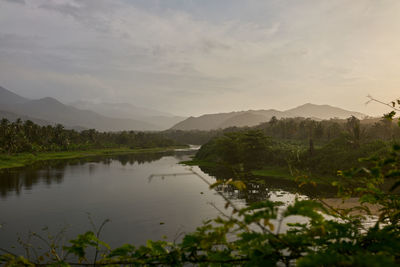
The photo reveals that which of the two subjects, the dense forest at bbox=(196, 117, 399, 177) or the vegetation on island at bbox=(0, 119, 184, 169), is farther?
the vegetation on island at bbox=(0, 119, 184, 169)

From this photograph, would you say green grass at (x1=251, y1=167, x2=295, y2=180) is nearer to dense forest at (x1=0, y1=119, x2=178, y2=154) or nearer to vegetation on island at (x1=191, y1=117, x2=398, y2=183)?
vegetation on island at (x1=191, y1=117, x2=398, y2=183)

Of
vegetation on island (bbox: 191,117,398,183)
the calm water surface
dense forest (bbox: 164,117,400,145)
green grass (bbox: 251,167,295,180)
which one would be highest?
dense forest (bbox: 164,117,400,145)

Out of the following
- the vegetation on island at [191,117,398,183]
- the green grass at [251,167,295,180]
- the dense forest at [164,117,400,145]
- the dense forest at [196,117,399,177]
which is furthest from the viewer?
the dense forest at [164,117,400,145]

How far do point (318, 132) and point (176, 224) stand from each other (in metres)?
64.0

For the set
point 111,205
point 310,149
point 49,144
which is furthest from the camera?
point 49,144

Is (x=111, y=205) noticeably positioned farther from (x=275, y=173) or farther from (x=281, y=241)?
(x=281, y=241)

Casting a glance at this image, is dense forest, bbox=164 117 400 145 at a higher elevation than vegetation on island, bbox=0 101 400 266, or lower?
higher

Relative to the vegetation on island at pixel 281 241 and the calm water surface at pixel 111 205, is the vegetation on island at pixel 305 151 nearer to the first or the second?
the calm water surface at pixel 111 205

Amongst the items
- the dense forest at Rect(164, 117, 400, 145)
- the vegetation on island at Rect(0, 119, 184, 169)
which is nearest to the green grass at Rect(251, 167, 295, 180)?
the dense forest at Rect(164, 117, 400, 145)

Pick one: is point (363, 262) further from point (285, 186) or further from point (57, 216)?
point (285, 186)

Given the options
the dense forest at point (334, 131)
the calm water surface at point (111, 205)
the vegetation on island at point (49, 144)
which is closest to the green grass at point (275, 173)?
the calm water surface at point (111, 205)

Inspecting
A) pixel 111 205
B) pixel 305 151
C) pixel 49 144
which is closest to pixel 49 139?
pixel 49 144

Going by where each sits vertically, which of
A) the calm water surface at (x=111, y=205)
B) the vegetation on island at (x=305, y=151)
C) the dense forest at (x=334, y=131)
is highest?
the dense forest at (x=334, y=131)

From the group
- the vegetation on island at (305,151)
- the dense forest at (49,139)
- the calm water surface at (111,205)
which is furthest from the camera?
the dense forest at (49,139)
